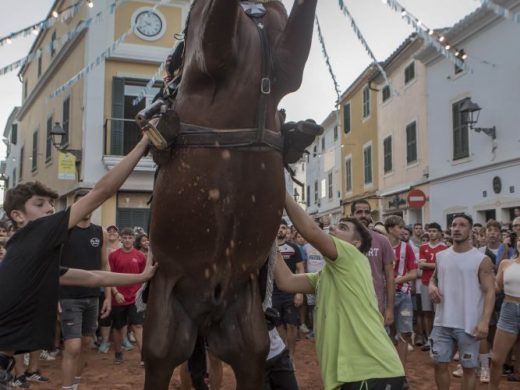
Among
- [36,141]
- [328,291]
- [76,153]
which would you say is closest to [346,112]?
[36,141]

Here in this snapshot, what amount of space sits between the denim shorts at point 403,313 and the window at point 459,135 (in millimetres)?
9906

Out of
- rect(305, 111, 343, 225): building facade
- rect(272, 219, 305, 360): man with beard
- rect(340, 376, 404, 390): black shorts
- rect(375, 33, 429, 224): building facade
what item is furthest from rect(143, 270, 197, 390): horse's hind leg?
rect(305, 111, 343, 225): building facade

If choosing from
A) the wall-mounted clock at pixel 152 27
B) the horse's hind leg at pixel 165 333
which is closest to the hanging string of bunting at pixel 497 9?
the horse's hind leg at pixel 165 333

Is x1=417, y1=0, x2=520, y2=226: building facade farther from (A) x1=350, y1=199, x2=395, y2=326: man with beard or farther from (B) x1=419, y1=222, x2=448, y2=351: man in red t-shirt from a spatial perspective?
(A) x1=350, y1=199, x2=395, y2=326: man with beard

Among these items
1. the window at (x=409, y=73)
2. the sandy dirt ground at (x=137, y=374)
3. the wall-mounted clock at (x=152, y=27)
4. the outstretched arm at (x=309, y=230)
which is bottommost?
the sandy dirt ground at (x=137, y=374)

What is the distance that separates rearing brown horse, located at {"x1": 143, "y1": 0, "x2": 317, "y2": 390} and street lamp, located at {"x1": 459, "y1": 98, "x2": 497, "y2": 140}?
13292 millimetres

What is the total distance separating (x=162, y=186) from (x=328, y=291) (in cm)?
170

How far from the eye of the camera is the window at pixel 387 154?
22000 mm

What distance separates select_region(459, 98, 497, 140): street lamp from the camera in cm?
1452

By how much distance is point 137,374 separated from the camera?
7.34 metres

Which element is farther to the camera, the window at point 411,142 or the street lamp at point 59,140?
the window at point 411,142

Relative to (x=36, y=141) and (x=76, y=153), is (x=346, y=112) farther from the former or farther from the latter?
(x=76, y=153)

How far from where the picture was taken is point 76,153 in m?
14.1

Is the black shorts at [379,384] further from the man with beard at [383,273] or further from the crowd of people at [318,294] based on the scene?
the man with beard at [383,273]
